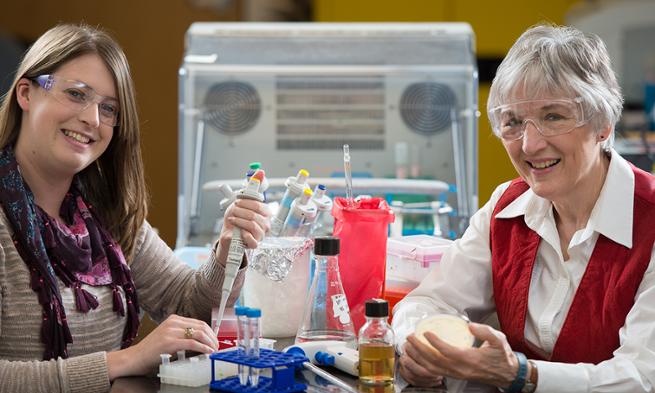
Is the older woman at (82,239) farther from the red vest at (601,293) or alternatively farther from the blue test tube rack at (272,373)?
the red vest at (601,293)

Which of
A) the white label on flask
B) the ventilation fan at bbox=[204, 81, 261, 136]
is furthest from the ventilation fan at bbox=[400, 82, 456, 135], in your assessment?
the white label on flask

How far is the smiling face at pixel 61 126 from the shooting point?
1.85 meters

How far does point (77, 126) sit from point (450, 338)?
87cm

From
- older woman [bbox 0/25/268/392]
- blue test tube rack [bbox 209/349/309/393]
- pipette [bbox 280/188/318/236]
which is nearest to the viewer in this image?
blue test tube rack [bbox 209/349/309/393]

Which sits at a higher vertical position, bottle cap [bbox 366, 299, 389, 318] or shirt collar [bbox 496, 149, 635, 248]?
shirt collar [bbox 496, 149, 635, 248]

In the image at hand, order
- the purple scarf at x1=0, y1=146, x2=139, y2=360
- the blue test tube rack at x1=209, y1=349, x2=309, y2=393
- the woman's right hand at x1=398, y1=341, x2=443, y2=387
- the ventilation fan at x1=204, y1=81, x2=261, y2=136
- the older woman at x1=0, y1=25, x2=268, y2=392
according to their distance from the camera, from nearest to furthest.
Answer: the blue test tube rack at x1=209, y1=349, x2=309, y2=393 < the woman's right hand at x1=398, y1=341, x2=443, y2=387 < the older woman at x1=0, y1=25, x2=268, y2=392 < the purple scarf at x1=0, y1=146, x2=139, y2=360 < the ventilation fan at x1=204, y1=81, x2=261, y2=136

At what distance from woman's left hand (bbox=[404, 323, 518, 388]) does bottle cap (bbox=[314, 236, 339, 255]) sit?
27 cm

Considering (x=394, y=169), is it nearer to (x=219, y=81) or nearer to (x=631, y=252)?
(x=219, y=81)

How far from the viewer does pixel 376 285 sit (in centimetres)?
182

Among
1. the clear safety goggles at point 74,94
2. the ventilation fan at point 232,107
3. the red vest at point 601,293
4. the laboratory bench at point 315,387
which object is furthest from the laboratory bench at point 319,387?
the ventilation fan at point 232,107

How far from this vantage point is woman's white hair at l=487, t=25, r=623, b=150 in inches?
65.6

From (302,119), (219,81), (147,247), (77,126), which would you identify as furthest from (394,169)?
(77,126)

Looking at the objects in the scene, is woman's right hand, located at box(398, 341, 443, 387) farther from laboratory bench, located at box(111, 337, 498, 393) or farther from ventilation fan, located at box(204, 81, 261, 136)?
ventilation fan, located at box(204, 81, 261, 136)

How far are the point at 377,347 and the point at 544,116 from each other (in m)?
0.54
